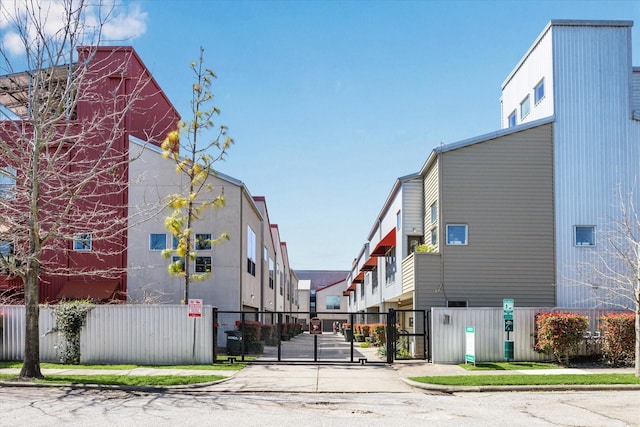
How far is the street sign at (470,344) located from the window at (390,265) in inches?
464

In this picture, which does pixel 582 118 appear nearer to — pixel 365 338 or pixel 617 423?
pixel 617 423

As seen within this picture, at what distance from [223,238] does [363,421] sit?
1713 centimetres

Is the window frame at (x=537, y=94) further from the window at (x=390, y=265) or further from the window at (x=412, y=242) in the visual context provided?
the window at (x=390, y=265)

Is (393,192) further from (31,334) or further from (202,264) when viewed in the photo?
(31,334)

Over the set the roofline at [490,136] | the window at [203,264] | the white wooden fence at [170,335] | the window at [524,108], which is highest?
the window at [524,108]

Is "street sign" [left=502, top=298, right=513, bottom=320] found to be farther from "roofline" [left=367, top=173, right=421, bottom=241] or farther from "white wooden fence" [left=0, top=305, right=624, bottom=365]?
"roofline" [left=367, top=173, right=421, bottom=241]

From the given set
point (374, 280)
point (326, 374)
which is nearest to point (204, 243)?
point (326, 374)

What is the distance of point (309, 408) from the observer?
45.4ft

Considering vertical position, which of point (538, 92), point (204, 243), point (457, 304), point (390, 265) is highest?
point (538, 92)

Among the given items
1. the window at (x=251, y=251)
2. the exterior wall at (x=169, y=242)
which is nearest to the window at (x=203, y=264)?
the exterior wall at (x=169, y=242)

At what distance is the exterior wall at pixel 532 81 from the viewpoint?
27016 mm

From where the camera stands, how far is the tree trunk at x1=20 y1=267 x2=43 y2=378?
58.6ft

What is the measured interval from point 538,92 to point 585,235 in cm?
634

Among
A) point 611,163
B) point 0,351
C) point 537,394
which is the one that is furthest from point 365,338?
point 537,394
